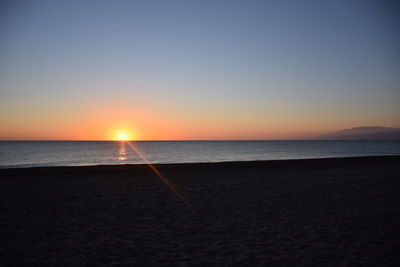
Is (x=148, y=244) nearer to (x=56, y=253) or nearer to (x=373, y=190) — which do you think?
(x=56, y=253)

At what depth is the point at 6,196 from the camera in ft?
33.1

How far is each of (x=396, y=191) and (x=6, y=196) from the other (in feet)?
50.5

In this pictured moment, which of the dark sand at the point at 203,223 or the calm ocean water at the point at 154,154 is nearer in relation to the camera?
the dark sand at the point at 203,223

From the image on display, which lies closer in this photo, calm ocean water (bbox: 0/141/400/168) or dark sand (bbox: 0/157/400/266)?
dark sand (bbox: 0/157/400/266)

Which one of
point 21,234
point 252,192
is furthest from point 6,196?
point 252,192

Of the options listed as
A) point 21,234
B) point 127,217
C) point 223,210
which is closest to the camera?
point 21,234

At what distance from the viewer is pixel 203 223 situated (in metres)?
6.93

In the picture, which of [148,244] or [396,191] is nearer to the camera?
[148,244]

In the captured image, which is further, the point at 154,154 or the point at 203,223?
the point at 154,154

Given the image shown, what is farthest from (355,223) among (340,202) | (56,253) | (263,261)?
(56,253)

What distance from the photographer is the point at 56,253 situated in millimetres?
5109

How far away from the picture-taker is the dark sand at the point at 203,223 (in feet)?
16.3

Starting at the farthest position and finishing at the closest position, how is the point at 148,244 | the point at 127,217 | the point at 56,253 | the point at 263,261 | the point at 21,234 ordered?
the point at 127,217
the point at 21,234
the point at 148,244
the point at 56,253
the point at 263,261

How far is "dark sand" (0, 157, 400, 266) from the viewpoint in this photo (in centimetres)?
498
